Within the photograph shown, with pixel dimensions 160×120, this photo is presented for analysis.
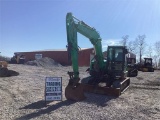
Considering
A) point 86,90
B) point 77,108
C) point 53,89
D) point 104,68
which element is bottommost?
point 77,108

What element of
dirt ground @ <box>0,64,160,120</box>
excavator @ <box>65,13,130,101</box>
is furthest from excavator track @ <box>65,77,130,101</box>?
dirt ground @ <box>0,64,160,120</box>

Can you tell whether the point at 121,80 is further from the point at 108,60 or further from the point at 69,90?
the point at 69,90

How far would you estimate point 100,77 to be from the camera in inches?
623

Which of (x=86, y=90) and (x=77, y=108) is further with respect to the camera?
(x=86, y=90)

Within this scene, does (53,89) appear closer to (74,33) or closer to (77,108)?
(77,108)

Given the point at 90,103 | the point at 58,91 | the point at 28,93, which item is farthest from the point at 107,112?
the point at 28,93

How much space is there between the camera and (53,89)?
427 inches

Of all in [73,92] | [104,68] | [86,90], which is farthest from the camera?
[104,68]

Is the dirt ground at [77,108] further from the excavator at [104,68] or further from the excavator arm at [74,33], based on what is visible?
the excavator arm at [74,33]

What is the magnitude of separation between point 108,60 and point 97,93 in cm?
282

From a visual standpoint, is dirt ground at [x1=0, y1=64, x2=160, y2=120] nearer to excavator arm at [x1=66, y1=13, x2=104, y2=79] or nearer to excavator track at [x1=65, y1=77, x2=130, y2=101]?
excavator track at [x1=65, y1=77, x2=130, y2=101]

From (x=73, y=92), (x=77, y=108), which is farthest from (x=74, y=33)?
(x=77, y=108)

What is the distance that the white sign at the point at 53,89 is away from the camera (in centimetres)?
1071

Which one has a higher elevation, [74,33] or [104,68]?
[74,33]
